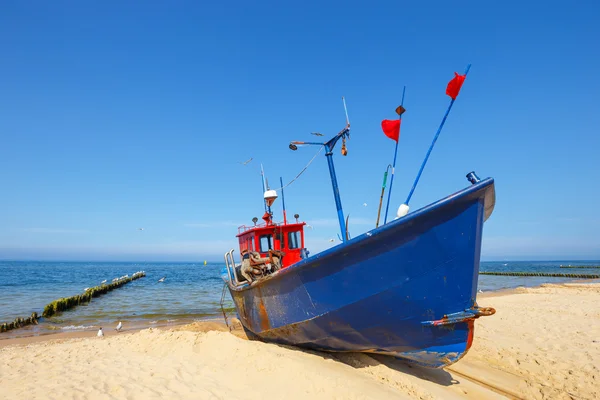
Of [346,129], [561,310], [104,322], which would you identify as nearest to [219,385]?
[346,129]

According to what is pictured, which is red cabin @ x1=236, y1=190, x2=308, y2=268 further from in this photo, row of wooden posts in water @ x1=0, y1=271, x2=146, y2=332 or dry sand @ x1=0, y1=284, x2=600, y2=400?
row of wooden posts in water @ x1=0, y1=271, x2=146, y2=332

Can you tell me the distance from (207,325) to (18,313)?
11.0 m

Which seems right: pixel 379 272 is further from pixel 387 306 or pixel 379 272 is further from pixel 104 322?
pixel 104 322

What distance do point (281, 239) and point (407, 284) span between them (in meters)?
4.83

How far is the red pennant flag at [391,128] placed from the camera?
643cm

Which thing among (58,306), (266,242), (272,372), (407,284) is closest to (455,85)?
(407,284)

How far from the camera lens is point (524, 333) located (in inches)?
403

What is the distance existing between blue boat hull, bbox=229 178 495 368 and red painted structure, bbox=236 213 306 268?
336 cm

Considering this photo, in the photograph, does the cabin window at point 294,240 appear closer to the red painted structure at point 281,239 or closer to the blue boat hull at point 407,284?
the red painted structure at point 281,239

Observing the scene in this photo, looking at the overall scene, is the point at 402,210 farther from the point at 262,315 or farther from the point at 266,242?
the point at 266,242

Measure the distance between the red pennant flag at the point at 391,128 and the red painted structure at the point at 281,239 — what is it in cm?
420

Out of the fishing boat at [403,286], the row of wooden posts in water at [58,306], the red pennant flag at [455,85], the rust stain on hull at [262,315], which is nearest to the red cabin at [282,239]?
the rust stain on hull at [262,315]

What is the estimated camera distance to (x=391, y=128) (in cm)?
649

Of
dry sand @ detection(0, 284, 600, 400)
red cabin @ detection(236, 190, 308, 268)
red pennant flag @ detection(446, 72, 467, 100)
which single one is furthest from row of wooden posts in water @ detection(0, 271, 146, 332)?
red pennant flag @ detection(446, 72, 467, 100)
